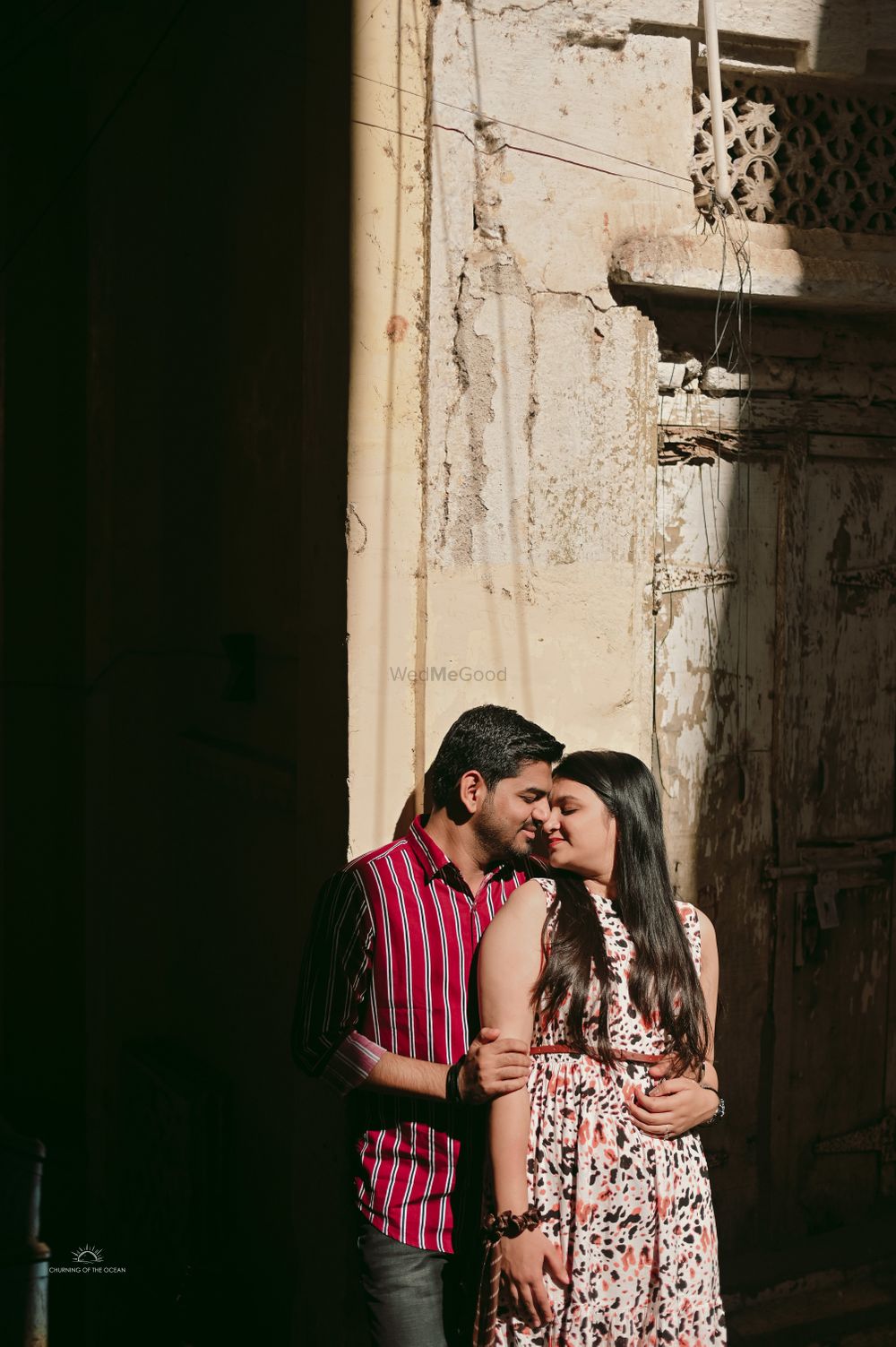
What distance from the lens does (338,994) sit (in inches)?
111

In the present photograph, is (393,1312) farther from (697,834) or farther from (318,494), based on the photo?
(318,494)

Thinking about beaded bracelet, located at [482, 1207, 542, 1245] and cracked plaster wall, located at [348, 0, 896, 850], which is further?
cracked plaster wall, located at [348, 0, 896, 850]

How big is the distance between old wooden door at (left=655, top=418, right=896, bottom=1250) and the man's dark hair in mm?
1006

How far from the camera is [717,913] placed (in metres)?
4.00

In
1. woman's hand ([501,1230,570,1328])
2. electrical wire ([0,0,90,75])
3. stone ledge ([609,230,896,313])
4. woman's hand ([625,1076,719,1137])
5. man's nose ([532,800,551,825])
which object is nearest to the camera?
woman's hand ([501,1230,570,1328])

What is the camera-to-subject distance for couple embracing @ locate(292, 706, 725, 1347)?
104 inches

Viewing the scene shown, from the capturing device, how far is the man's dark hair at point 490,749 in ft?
9.71

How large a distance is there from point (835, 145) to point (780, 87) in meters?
0.25

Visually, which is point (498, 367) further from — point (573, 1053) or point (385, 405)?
point (573, 1053)

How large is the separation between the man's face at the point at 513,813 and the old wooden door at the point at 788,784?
1026 mm

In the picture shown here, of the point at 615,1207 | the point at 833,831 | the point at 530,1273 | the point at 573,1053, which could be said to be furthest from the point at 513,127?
the point at 530,1273

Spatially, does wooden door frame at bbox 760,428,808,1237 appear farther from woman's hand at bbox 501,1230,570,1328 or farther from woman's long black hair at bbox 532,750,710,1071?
woman's hand at bbox 501,1230,570,1328

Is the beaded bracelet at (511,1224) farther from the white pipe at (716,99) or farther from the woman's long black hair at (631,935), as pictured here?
the white pipe at (716,99)

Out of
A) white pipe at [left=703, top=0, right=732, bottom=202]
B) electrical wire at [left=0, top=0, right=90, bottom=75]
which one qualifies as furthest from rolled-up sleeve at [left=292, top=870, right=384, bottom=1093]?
electrical wire at [left=0, top=0, right=90, bottom=75]
